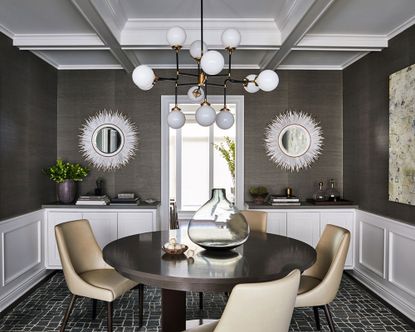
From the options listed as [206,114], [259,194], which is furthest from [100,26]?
[259,194]

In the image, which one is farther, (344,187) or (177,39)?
(344,187)

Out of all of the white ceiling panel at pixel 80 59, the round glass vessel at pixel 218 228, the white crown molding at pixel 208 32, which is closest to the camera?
the round glass vessel at pixel 218 228

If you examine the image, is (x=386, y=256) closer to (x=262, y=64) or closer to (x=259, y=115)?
(x=259, y=115)

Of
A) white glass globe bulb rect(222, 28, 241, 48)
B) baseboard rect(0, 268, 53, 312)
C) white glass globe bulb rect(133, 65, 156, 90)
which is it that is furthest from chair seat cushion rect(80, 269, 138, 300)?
white glass globe bulb rect(222, 28, 241, 48)

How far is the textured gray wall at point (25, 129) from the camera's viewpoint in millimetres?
3287

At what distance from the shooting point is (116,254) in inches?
82.2

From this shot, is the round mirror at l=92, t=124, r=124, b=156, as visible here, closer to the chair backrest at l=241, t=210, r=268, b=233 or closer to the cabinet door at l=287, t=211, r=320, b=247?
the chair backrest at l=241, t=210, r=268, b=233

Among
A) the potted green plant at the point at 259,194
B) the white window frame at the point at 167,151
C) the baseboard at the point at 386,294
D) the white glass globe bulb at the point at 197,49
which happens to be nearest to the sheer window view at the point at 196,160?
the white window frame at the point at 167,151

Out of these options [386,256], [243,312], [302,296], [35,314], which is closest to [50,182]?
[35,314]

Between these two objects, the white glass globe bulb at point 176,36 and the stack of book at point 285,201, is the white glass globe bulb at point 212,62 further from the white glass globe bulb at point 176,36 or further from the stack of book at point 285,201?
the stack of book at point 285,201

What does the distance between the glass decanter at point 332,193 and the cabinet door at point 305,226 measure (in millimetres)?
317

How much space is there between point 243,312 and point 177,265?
0.57 m

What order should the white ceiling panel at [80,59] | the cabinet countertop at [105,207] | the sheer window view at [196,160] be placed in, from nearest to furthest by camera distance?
the white ceiling panel at [80,59] → the cabinet countertop at [105,207] → the sheer window view at [196,160]

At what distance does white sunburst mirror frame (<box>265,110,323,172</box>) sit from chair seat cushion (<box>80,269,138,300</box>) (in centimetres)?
255
